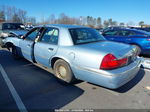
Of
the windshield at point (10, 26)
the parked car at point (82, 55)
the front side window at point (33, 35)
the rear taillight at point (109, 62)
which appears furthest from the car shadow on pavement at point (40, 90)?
the windshield at point (10, 26)

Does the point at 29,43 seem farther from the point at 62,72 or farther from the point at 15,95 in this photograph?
the point at 15,95

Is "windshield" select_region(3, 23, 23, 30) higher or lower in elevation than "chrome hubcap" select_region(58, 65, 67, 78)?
higher

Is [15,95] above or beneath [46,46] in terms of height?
beneath

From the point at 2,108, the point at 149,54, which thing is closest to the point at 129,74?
the point at 2,108

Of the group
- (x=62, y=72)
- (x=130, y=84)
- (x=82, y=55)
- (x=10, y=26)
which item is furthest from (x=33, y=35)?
(x=10, y=26)

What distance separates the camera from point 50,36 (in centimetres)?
397

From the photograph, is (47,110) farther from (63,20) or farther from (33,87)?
(63,20)

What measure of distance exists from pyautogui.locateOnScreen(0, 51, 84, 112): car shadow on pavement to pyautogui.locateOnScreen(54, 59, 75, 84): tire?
170 mm

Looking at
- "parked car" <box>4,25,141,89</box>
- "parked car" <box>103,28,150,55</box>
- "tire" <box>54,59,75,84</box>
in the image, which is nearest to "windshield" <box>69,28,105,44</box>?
"parked car" <box>4,25,141,89</box>


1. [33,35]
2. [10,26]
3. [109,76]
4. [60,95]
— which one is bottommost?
[60,95]

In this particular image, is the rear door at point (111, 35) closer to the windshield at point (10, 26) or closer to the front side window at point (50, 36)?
the front side window at point (50, 36)

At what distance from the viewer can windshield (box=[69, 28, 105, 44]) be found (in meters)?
3.52

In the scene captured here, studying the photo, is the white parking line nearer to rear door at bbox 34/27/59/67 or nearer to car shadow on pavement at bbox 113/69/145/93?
rear door at bbox 34/27/59/67

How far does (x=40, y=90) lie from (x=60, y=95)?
0.56 metres
